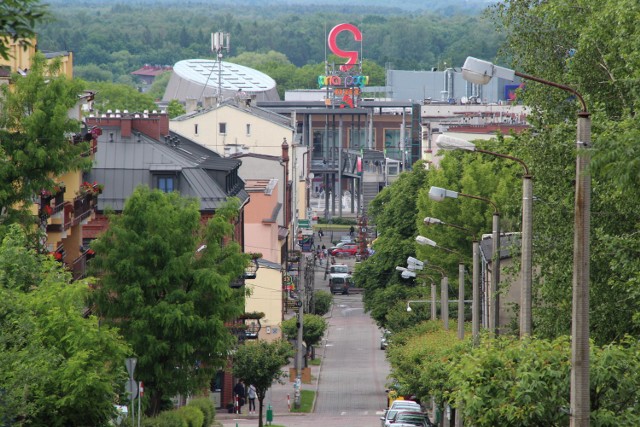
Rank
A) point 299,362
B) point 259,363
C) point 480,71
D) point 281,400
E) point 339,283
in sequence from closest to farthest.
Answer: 1. point 480,71
2. point 259,363
3. point 281,400
4. point 299,362
5. point 339,283

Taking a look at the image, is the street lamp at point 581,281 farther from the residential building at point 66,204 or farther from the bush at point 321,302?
the bush at point 321,302

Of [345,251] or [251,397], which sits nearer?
[251,397]

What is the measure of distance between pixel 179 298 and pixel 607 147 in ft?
76.2

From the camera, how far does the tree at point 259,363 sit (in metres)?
54.0

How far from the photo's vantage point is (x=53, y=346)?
29766 millimetres

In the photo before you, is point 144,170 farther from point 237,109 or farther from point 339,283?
point 237,109

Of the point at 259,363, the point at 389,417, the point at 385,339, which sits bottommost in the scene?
the point at 385,339

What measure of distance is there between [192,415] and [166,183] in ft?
68.7

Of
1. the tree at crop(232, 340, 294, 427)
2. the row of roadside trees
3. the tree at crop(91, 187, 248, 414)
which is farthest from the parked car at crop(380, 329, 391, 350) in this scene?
the tree at crop(91, 187, 248, 414)

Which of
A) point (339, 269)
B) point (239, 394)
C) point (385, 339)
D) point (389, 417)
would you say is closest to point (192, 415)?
point (389, 417)

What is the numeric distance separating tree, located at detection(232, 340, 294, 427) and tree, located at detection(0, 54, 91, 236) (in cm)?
1734

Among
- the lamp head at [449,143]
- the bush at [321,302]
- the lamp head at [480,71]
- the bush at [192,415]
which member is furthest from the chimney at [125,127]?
the lamp head at [480,71]

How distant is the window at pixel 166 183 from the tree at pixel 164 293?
60.6 feet

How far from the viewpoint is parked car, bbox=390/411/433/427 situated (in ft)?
145
